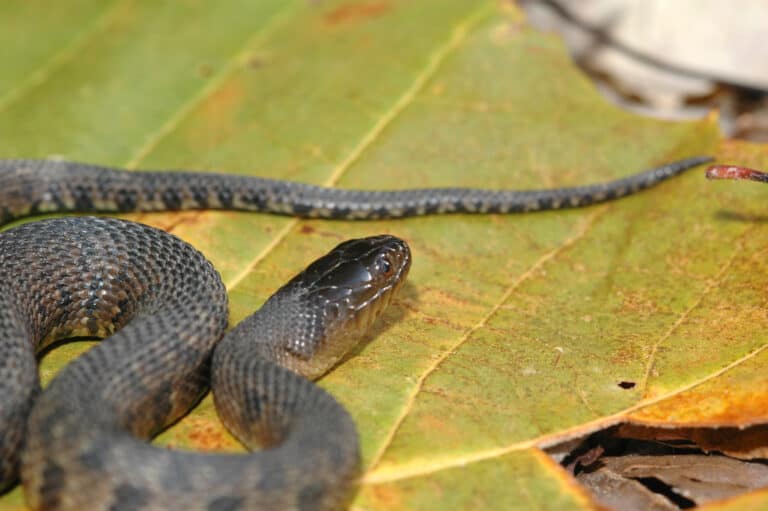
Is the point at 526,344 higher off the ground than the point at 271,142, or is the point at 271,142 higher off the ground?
the point at 271,142

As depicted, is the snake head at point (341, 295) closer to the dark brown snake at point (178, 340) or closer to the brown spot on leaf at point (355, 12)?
the dark brown snake at point (178, 340)

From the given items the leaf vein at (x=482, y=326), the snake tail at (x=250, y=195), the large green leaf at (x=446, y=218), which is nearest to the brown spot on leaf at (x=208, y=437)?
the large green leaf at (x=446, y=218)

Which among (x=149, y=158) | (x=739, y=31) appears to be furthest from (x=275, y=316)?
(x=739, y=31)

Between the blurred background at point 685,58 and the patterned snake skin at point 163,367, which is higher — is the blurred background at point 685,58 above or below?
below

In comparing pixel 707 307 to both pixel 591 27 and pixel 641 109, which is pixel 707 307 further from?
pixel 591 27

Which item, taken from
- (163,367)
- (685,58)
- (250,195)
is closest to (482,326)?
(163,367)

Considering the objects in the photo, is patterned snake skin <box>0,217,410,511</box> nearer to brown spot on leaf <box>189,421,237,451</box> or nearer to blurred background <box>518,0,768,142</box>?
brown spot on leaf <box>189,421,237,451</box>
